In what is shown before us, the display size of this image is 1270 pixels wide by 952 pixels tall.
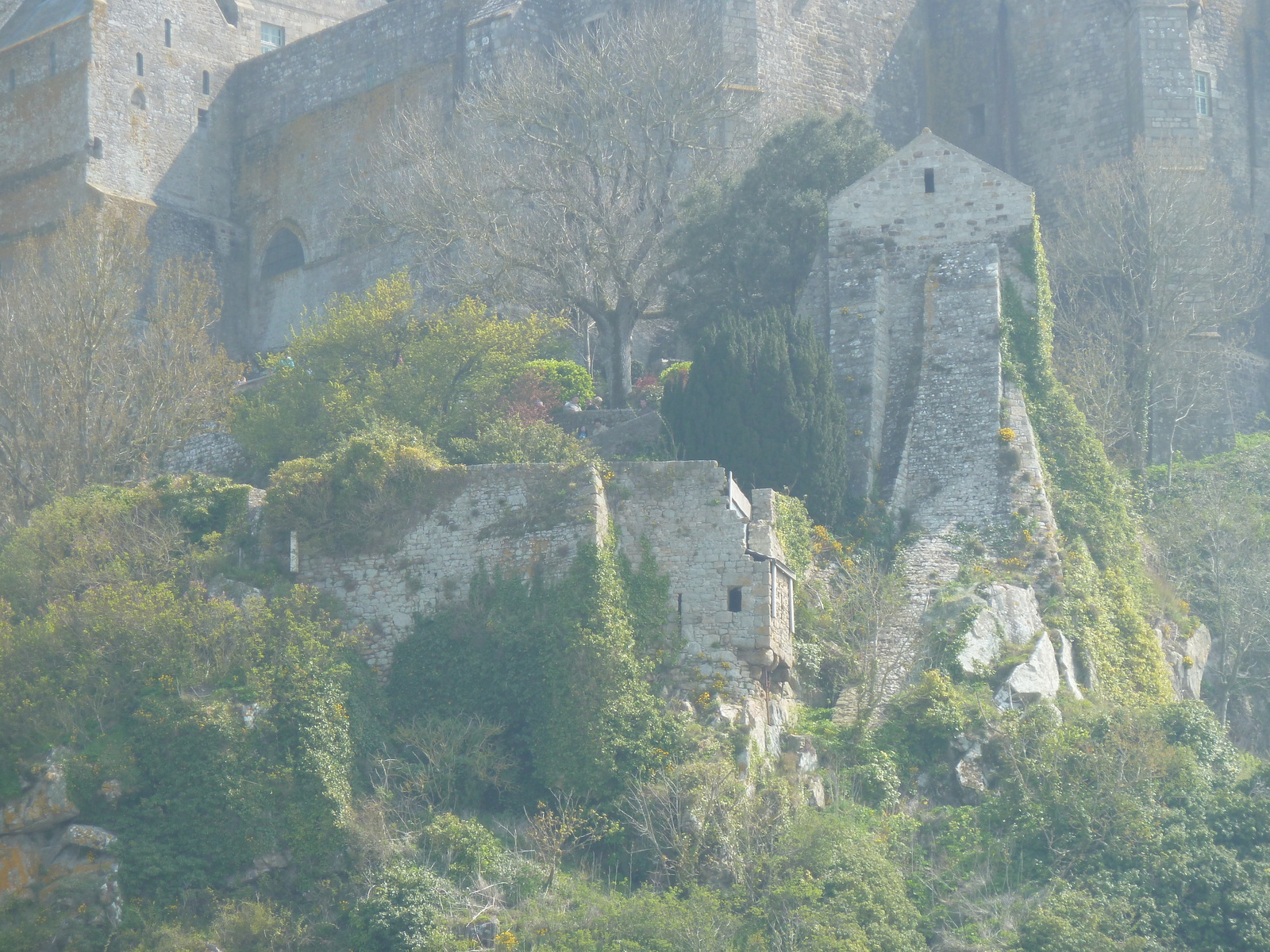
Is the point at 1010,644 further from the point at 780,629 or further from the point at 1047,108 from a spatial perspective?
the point at 1047,108

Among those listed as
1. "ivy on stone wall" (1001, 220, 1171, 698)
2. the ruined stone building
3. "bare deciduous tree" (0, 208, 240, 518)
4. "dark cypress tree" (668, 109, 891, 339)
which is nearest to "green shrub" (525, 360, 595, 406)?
"dark cypress tree" (668, 109, 891, 339)

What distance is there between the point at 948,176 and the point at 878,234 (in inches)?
59.6

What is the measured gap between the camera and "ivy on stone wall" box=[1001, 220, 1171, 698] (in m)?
31.7

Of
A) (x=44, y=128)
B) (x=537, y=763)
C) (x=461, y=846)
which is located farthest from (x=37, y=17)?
(x=461, y=846)

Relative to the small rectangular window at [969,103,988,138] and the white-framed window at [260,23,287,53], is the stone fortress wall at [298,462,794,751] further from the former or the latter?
the white-framed window at [260,23,287,53]

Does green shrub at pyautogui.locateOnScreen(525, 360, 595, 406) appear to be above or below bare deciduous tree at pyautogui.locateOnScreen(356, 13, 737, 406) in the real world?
below

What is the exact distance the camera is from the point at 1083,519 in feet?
110

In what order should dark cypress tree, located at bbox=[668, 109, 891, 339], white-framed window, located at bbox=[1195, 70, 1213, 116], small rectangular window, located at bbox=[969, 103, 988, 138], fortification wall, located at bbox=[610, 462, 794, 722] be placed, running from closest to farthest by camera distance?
fortification wall, located at bbox=[610, 462, 794, 722], dark cypress tree, located at bbox=[668, 109, 891, 339], white-framed window, located at bbox=[1195, 70, 1213, 116], small rectangular window, located at bbox=[969, 103, 988, 138]

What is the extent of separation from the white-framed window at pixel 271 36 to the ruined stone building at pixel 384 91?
3.10 ft

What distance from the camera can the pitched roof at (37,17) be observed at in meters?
48.5

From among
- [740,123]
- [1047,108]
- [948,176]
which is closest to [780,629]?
[948,176]

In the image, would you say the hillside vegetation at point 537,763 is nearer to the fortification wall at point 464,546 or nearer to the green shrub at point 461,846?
the green shrub at point 461,846

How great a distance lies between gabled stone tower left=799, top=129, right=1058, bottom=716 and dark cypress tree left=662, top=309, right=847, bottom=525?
4.39 ft

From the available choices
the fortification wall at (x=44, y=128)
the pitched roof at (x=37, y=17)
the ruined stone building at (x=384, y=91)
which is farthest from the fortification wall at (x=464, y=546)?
the pitched roof at (x=37, y=17)
